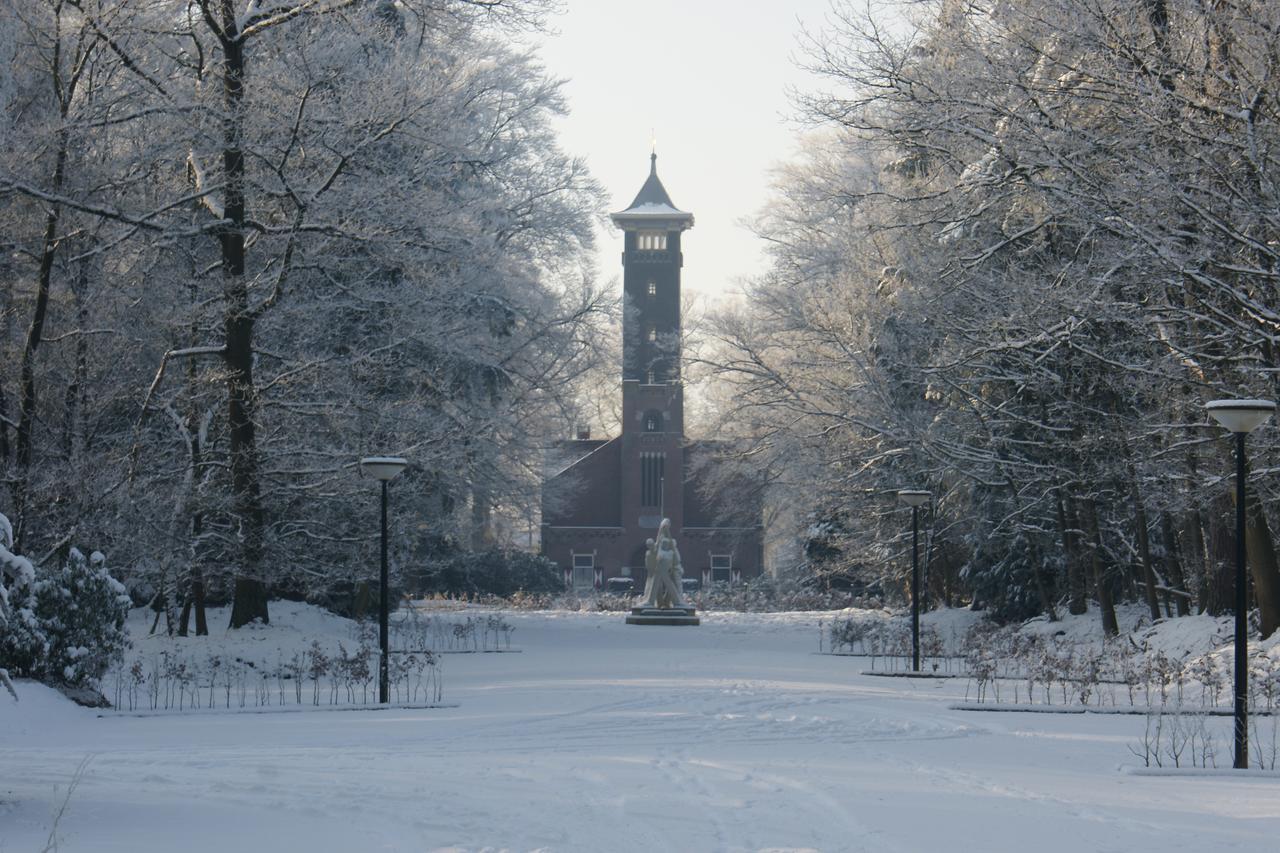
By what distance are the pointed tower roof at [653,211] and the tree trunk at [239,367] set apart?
52.8m

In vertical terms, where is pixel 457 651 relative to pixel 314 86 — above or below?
below

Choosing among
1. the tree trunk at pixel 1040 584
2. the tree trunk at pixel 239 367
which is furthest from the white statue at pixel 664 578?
the tree trunk at pixel 239 367

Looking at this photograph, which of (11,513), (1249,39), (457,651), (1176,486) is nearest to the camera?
(1249,39)

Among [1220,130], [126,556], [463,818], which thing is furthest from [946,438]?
[463,818]

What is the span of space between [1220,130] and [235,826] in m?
13.1

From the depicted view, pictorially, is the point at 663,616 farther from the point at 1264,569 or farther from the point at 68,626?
the point at 68,626

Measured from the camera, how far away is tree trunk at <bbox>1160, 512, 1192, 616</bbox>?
2398 centimetres

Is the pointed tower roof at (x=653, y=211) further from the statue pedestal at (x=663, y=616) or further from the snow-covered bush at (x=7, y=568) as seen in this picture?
the snow-covered bush at (x=7, y=568)

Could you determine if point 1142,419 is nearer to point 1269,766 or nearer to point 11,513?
point 1269,766

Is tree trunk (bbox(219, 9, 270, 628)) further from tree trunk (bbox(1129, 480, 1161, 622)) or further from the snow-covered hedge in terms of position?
tree trunk (bbox(1129, 480, 1161, 622))

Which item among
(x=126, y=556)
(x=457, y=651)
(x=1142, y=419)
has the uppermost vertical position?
(x=1142, y=419)

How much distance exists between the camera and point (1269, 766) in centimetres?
1201

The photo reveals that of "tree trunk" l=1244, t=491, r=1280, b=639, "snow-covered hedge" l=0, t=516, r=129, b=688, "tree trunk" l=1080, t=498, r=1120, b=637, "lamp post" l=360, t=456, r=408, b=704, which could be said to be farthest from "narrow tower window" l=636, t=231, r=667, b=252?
"snow-covered hedge" l=0, t=516, r=129, b=688

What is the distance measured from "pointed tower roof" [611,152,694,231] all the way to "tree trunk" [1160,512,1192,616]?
51046 millimetres
